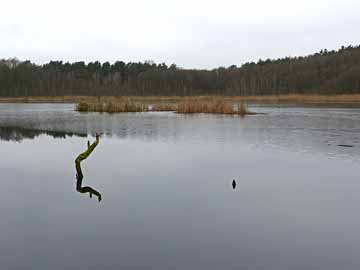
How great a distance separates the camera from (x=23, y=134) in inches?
552

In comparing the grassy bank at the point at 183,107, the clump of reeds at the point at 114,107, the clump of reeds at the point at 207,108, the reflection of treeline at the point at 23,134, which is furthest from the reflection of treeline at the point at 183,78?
the reflection of treeline at the point at 23,134

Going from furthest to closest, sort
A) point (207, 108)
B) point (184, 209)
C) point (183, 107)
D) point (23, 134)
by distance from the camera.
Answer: point (183, 107), point (207, 108), point (23, 134), point (184, 209)

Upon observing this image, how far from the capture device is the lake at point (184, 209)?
396 centimetres

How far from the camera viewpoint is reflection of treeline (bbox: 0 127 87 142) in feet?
43.4

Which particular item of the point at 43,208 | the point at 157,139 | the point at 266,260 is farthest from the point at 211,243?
the point at 157,139

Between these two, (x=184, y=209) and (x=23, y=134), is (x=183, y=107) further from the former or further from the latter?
(x=184, y=209)

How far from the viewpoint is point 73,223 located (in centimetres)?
488

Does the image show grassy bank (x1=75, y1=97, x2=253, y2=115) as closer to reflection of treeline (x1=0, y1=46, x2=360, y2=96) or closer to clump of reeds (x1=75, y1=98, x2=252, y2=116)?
clump of reeds (x1=75, y1=98, x2=252, y2=116)

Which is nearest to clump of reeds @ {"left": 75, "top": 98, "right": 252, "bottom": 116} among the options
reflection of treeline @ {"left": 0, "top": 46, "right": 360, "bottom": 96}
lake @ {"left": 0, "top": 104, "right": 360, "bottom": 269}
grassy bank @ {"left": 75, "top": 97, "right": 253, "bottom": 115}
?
grassy bank @ {"left": 75, "top": 97, "right": 253, "bottom": 115}

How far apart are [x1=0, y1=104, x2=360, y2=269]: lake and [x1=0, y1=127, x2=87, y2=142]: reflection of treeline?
2.64 metres

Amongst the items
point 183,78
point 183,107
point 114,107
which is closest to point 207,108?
point 183,107

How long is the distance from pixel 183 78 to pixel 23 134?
2585 inches

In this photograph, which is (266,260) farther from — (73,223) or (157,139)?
(157,139)

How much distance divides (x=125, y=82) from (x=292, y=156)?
69211 millimetres
